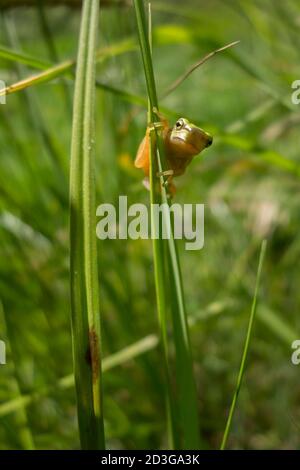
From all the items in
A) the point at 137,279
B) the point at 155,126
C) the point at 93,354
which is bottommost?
the point at 93,354

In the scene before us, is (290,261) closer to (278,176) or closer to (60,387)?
(278,176)

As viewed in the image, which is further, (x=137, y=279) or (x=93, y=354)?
(x=137, y=279)

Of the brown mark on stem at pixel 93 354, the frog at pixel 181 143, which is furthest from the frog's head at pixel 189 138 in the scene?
the brown mark on stem at pixel 93 354

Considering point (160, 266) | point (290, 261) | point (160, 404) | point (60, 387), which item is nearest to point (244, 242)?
point (290, 261)

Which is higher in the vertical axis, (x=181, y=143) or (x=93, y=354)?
(x=181, y=143)

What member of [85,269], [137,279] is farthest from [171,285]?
[137,279]

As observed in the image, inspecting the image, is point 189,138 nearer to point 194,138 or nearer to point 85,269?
point 194,138

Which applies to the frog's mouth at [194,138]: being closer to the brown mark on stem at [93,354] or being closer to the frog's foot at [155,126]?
the frog's foot at [155,126]
